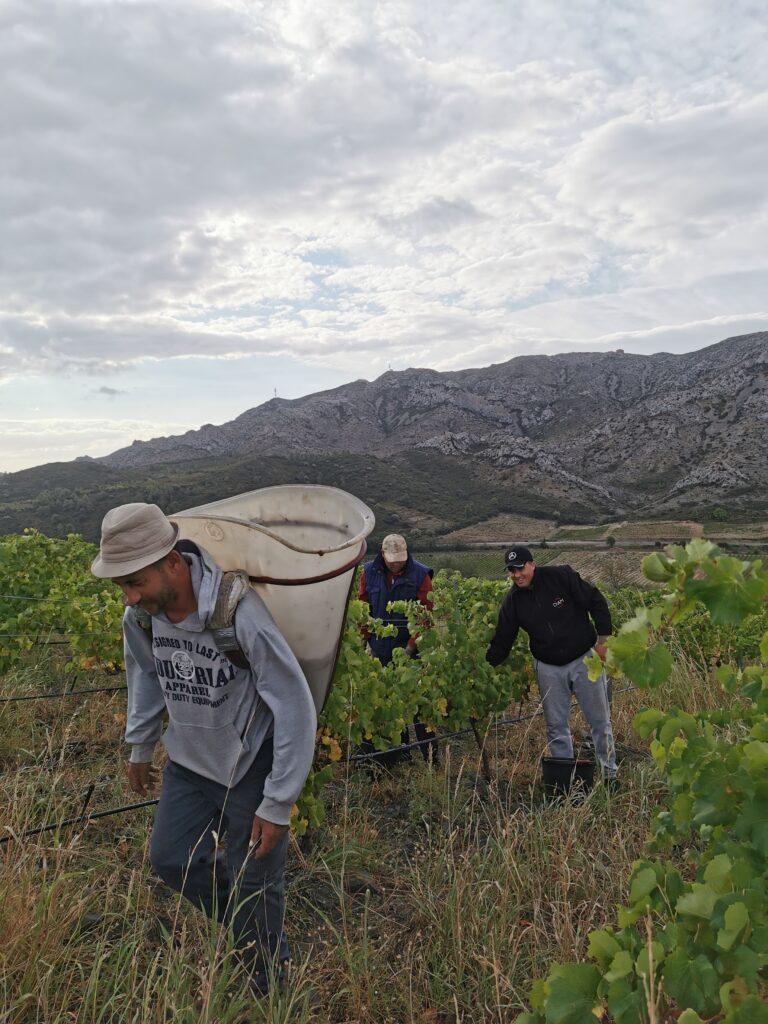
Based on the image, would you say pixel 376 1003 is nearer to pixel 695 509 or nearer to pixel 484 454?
pixel 695 509

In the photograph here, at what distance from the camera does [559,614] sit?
14.2 feet

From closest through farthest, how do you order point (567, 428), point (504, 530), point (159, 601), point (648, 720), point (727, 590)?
point (727, 590)
point (648, 720)
point (159, 601)
point (504, 530)
point (567, 428)

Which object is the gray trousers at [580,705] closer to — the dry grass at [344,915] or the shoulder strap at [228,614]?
the dry grass at [344,915]

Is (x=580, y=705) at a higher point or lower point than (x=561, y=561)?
higher

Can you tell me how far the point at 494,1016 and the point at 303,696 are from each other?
1.24m

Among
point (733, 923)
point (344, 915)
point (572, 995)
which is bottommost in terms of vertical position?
point (344, 915)

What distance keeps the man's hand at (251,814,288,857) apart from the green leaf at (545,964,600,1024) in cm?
114

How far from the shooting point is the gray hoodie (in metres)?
2.07

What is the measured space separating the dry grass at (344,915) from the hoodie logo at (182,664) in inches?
29.0

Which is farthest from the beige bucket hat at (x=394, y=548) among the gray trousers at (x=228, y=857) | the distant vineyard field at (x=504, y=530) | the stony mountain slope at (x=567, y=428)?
the stony mountain slope at (x=567, y=428)

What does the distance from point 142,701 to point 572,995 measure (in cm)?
188

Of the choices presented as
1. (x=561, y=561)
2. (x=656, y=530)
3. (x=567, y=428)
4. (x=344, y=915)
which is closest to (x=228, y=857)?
(x=344, y=915)

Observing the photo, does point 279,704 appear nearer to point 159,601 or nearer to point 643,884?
point 159,601

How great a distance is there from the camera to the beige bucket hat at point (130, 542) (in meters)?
2.00
